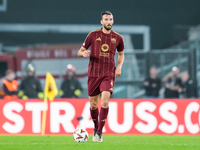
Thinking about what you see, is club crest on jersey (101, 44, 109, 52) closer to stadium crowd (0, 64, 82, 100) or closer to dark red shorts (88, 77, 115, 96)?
dark red shorts (88, 77, 115, 96)

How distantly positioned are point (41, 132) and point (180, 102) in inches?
129

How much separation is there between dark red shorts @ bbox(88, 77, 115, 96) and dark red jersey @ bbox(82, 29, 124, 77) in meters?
0.07

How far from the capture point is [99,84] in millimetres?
7629

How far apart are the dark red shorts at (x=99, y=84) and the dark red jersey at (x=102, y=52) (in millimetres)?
65

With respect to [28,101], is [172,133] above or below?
below

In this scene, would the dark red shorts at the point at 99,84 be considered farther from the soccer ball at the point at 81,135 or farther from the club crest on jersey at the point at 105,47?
the soccer ball at the point at 81,135

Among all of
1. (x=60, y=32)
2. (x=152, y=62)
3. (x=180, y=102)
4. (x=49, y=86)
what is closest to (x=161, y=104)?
(x=180, y=102)

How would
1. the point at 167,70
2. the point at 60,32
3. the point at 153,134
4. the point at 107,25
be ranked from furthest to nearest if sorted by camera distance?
the point at 60,32
the point at 167,70
the point at 153,134
the point at 107,25

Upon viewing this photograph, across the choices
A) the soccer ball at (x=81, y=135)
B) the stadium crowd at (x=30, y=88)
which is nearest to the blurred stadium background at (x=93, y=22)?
the stadium crowd at (x=30, y=88)

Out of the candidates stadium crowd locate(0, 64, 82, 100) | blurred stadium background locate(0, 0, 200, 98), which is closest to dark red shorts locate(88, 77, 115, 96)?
stadium crowd locate(0, 64, 82, 100)

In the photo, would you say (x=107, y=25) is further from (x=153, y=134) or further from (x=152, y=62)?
(x=152, y=62)

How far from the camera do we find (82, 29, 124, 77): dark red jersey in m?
7.54

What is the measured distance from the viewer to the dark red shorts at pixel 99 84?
294 inches

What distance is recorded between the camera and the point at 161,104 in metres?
11.5
